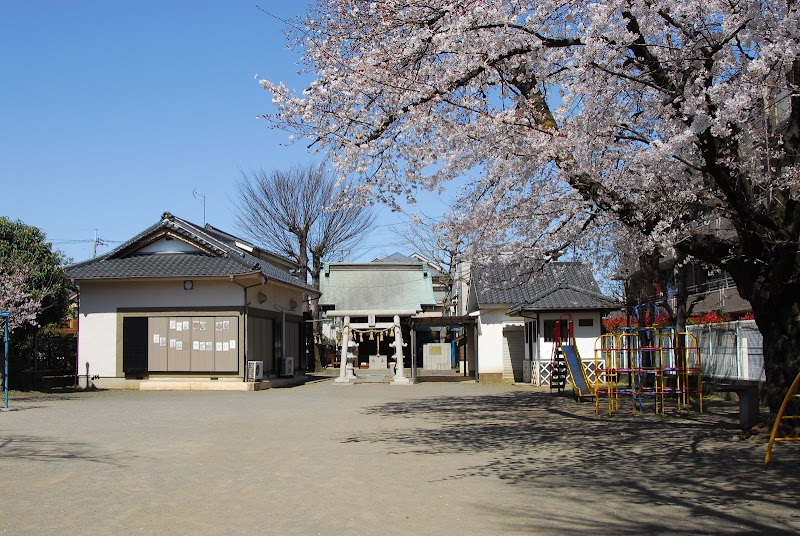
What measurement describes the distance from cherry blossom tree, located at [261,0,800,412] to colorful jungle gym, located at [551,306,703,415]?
3.46 meters

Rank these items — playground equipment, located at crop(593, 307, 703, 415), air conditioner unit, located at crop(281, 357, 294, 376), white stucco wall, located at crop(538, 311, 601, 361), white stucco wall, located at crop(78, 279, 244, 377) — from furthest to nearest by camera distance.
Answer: air conditioner unit, located at crop(281, 357, 294, 376)
white stucco wall, located at crop(538, 311, 601, 361)
white stucco wall, located at crop(78, 279, 244, 377)
playground equipment, located at crop(593, 307, 703, 415)

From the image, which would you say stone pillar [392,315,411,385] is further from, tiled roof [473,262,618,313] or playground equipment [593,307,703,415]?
playground equipment [593,307,703,415]

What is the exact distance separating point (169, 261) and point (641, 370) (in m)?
16.5

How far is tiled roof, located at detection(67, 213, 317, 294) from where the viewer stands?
24312 mm

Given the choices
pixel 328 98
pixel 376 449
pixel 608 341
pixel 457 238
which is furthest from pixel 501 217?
pixel 608 341

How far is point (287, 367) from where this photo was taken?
28094 mm

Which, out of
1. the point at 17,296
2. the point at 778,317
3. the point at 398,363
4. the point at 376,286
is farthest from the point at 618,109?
the point at 376,286

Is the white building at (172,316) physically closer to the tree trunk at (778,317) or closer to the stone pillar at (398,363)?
the stone pillar at (398,363)

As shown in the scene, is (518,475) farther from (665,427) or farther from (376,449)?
(665,427)

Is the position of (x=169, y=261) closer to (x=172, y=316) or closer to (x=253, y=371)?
(x=172, y=316)

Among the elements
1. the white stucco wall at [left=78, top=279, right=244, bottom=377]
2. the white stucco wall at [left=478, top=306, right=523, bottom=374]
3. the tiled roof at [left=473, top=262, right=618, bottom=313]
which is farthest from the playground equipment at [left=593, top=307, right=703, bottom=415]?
the white stucco wall at [left=78, top=279, right=244, bottom=377]

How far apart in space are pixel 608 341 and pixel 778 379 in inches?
591

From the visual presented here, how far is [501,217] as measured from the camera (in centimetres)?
1384

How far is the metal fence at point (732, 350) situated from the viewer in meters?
16.6
